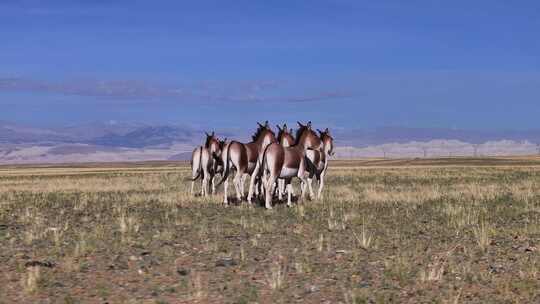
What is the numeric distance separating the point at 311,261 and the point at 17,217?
11.5m

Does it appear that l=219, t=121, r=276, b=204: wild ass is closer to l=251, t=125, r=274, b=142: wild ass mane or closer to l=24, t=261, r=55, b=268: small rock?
l=251, t=125, r=274, b=142: wild ass mane

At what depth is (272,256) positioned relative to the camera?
14.4 m

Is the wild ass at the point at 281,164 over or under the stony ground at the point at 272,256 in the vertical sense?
over

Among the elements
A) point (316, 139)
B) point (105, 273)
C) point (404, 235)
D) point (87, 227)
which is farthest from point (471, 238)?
point (316, 139)

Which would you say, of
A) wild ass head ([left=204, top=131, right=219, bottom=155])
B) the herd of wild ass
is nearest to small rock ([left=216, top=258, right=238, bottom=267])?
the herd of wild ass

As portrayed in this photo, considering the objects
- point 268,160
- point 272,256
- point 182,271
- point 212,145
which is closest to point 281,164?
point 268,160

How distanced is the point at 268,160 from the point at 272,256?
9.64 m

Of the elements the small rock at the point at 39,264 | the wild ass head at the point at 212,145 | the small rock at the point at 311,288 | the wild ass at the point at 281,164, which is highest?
the wild ass head at the point at 212,145

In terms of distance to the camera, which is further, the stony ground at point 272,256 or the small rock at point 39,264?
the small rock at point 39,264

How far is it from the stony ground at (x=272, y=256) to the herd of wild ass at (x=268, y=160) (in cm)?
159

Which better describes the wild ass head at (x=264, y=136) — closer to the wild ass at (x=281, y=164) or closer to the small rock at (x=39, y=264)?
the wild ass at (x=281, y=164)

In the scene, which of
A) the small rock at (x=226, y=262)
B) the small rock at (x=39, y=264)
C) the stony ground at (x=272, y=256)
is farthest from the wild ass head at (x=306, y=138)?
the small rock at (x=39, y=264)

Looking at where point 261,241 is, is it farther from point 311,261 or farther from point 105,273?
point 105,273

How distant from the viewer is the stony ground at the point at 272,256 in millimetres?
11312
